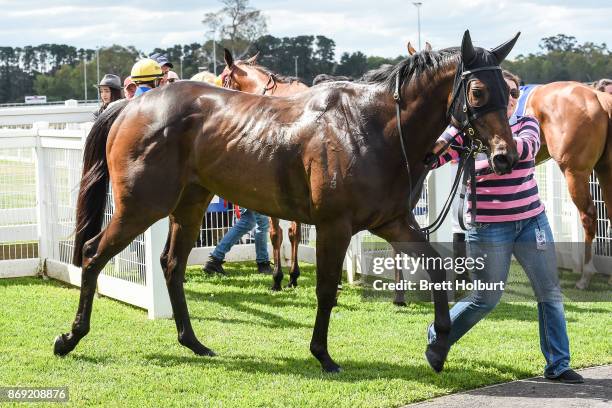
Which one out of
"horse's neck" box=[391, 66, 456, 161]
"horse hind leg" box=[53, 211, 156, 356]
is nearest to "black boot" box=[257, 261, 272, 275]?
"horse hind leg" box=[53, 211, 156, 356]

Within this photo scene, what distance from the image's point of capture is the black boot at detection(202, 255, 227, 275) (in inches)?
370

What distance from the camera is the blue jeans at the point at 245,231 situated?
934 cm

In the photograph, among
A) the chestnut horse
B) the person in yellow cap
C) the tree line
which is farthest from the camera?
the tree line

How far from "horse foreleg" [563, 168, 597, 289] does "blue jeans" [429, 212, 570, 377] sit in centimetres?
341

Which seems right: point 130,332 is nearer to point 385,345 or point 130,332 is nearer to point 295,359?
point 295,359

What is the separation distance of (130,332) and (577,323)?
3485mm

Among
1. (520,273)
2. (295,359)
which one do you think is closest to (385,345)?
(295,359)

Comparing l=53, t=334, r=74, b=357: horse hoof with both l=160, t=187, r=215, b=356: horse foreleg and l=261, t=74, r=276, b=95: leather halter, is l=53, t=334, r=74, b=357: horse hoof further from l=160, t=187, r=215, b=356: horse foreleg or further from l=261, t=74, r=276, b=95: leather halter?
l=261, t=74, r=276, b=95: leather halter

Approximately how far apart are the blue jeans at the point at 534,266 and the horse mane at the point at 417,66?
972mm

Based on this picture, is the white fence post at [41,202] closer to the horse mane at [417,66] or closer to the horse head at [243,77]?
the horse head at [243,77]

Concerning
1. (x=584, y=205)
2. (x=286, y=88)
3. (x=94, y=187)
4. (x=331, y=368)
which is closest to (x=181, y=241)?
(x=94, y=187)

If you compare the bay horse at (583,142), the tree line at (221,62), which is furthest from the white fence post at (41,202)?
the tree line at (221,62)

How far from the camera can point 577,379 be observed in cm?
529

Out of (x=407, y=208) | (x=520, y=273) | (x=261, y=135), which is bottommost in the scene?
(x=520, y=273)
